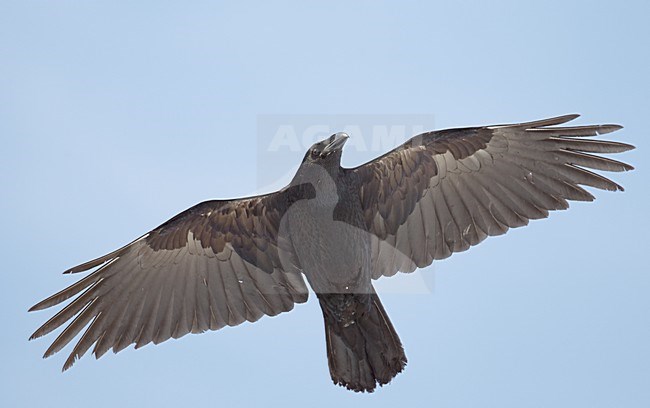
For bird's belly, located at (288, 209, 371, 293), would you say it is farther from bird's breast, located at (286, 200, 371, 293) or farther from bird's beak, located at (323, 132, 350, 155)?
bird's beak, located at (323, 132, 350, 155)

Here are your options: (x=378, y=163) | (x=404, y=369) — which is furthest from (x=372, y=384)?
(x=378, y=163)

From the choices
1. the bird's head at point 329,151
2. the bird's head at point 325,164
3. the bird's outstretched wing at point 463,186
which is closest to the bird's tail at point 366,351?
the bird's outstretched wing at point 463,186

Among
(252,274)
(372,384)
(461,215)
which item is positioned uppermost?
(461,215)

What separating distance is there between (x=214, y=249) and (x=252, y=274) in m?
0.50

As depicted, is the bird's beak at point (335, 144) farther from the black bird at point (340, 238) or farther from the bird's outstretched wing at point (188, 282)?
the bird's outstretched wing at point (188, 282)

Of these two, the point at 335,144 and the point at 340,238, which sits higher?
the point at 335,144

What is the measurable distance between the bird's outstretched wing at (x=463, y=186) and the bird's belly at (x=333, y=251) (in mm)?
494

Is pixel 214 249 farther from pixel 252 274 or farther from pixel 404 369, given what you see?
pixel 404 369

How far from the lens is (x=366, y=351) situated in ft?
33.7

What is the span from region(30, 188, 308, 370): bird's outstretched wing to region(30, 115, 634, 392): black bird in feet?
0.04

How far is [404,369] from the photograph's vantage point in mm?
10180

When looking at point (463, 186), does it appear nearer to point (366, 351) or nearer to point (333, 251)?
point (333, 251)

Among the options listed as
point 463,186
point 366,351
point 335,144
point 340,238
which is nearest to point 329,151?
point 335,144

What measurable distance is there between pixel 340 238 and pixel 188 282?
2.00 meters
